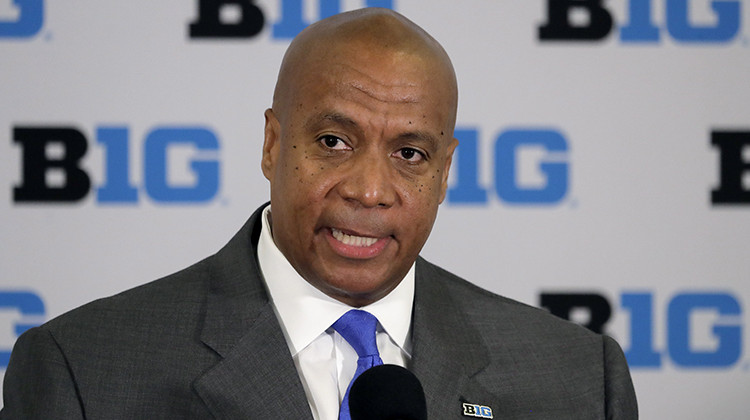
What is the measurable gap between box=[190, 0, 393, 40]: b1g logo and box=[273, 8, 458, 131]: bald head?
140 centimetres

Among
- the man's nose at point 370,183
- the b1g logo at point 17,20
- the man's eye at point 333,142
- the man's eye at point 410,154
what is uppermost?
the b1g logo at point 17,20

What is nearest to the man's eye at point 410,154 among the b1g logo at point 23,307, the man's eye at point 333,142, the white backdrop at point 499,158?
the man's eye at point 333,142

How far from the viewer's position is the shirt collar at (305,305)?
190cm

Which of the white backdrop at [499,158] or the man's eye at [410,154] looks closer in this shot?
the man's eye at [410,154]

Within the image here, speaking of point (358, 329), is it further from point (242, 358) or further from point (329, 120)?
point (329, 120)

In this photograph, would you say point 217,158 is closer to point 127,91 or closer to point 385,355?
point 127,91

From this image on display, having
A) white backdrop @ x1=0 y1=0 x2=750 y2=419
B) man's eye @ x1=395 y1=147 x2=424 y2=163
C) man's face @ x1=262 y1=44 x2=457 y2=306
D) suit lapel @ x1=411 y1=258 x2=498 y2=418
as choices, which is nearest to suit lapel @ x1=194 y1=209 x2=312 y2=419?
man's face @ x1=262 y1=44 x2=457 y2=306

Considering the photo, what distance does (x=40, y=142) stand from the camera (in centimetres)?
324

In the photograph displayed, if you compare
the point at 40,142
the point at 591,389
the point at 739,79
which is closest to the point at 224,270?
the point at 591,389

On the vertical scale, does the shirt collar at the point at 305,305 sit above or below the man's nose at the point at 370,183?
below

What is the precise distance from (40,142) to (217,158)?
1.91 feet

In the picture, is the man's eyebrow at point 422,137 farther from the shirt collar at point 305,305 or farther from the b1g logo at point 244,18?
the b1g logo at point 244,18

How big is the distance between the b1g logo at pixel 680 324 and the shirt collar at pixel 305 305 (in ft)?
4.86

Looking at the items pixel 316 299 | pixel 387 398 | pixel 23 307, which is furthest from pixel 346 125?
pixel 23 307
